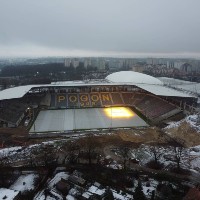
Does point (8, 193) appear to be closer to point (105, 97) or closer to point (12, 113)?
point (12, 113)

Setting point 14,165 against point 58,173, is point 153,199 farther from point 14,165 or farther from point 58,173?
point 14,165

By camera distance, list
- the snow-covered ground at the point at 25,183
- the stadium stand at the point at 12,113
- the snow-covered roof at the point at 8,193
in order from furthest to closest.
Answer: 1. the stadium stand at the point at 12,113
2. the snow-covered ground at the point at 25,183
3. the snow-covered roof at the point at 8,193

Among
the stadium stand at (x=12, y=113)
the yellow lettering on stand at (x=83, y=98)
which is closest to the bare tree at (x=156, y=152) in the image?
the stadium stand at (x=12, y=113)

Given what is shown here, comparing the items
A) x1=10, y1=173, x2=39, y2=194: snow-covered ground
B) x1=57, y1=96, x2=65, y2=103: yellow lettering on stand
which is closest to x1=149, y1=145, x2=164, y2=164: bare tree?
x1=10, y1=173, x2=39, y2=194: snow-covered ground

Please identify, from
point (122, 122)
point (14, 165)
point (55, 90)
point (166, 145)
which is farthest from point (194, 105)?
point (14, 165)

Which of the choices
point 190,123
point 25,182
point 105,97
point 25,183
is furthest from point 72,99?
point 25,183

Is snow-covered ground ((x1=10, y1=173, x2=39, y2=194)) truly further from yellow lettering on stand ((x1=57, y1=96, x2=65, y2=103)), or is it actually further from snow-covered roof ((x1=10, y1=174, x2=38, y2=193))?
yellow lettering on stand ((x1=57, y1=96, x2=65, y2=103))

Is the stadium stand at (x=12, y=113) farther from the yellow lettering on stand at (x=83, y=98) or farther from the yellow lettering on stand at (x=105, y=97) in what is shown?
the yellow lettering on stand at (x=105, y=97)

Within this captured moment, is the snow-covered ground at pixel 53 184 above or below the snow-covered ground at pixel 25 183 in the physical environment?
above
